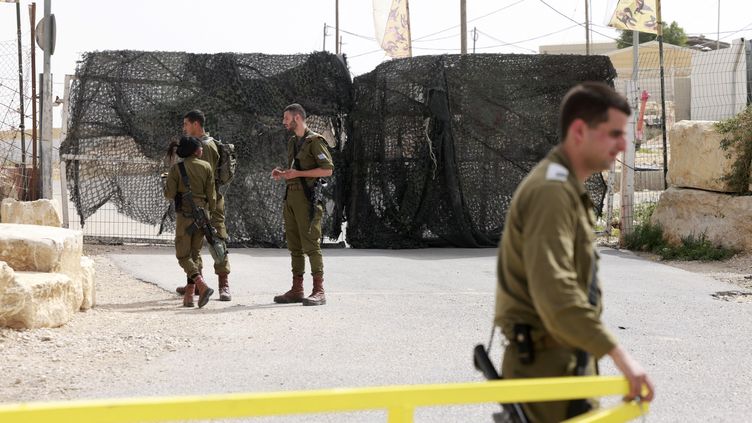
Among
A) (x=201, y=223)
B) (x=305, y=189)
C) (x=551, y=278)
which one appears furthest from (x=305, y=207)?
(x=551, y=278)

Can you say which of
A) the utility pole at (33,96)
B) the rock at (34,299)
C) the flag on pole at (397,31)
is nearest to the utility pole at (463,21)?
the flag on pole at (397,31)

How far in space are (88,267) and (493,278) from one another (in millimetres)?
4263

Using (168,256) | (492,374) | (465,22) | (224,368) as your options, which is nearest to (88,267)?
(224,368)

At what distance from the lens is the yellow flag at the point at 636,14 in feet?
49.0

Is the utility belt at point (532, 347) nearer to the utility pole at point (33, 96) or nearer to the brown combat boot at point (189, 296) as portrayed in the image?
the brown combat boot at point (189, 296)

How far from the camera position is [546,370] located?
2.88 m

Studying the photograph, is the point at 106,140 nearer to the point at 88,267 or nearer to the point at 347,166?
the point at 347,166

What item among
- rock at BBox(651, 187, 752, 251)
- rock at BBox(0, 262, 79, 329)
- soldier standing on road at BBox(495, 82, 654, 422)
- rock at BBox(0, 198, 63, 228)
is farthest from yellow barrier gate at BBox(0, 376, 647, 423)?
rock at BBox(651, 187, 752, 251)

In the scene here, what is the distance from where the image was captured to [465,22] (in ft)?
91.0

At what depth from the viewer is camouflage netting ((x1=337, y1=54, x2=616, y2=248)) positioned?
1287 cm

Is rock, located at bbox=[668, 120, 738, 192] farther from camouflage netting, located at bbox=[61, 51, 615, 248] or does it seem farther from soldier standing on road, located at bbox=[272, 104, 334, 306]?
soldier standing on road, located at bbox=[272, 104, 334, 306]

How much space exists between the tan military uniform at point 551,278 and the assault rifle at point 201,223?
20.0 feet

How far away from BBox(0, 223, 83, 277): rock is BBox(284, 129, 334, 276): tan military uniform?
6.45 ft

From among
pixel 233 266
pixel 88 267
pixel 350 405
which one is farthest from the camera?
pixel 233 266
